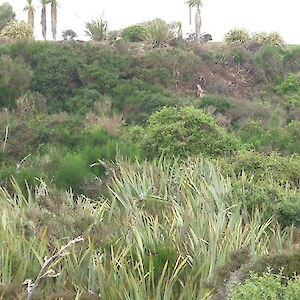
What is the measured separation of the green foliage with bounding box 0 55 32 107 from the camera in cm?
1966

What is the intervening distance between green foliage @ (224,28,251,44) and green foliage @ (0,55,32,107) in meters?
12.4

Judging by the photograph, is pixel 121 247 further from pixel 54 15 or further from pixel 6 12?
pixel 6 12

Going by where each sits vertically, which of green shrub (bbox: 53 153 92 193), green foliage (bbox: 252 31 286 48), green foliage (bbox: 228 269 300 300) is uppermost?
green foliage (bbox: 252 31 286 48)

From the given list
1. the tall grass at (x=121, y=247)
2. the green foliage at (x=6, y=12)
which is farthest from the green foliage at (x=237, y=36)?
the tall grass at (x=121, y=247)

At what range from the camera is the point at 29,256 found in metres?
5.26

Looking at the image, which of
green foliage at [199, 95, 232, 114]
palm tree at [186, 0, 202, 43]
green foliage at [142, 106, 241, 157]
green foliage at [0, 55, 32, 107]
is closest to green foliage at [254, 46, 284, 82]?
green foliage at [199, 95, 232, 114]

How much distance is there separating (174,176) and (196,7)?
30.7 meters

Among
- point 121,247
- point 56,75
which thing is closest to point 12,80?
point 56,75

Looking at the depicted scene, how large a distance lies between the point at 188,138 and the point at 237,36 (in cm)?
1799

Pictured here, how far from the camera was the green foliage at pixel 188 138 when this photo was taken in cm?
1256

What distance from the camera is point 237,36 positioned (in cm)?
2958

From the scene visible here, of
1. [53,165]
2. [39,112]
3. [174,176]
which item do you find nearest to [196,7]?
[39,112]

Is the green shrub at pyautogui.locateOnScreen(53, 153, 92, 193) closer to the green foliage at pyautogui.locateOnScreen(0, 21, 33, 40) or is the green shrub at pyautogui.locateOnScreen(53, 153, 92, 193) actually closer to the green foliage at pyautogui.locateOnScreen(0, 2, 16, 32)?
the green foliage at pyautogui.locateOnScreen(0, 21, 33, 40)

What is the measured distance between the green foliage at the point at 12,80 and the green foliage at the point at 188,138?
304 inches
